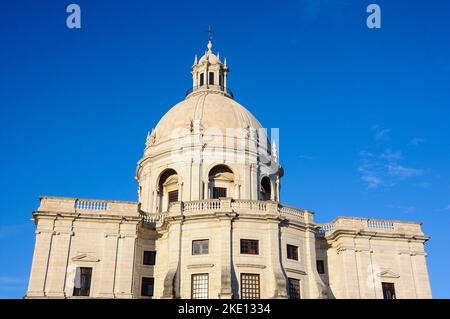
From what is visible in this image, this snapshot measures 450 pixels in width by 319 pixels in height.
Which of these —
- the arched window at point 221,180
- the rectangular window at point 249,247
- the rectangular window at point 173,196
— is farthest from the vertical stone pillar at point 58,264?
the arched window at point 221,180

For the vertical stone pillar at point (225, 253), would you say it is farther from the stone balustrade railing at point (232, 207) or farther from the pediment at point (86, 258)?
the pediment at point (86, 258)

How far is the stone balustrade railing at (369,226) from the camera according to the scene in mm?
49344

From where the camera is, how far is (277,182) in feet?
193

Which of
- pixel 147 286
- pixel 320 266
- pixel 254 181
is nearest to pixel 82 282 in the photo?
pixel 147 286

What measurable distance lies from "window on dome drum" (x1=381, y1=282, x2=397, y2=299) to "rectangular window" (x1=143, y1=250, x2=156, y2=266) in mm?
20358

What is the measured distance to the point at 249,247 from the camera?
1730 inches

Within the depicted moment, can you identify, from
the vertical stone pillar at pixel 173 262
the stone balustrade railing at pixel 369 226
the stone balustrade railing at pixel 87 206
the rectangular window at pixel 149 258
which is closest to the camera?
the vertical stone pillar at pixel 173 262

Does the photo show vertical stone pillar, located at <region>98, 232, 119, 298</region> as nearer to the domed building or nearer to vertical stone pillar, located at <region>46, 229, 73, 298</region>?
the domed building

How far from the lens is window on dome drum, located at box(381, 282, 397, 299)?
1880 inches

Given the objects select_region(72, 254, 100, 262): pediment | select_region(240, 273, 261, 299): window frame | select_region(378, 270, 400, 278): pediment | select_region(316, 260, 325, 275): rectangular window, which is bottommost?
select_region(240, 273, 261, 299): window frame

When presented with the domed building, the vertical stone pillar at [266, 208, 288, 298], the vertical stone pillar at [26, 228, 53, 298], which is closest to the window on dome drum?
the domed building

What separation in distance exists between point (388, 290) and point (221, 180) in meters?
19.3

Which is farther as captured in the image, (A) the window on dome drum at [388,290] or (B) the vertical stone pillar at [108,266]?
(A) the window on dome drum at [388,290]

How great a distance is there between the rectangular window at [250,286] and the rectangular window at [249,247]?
1864mm
